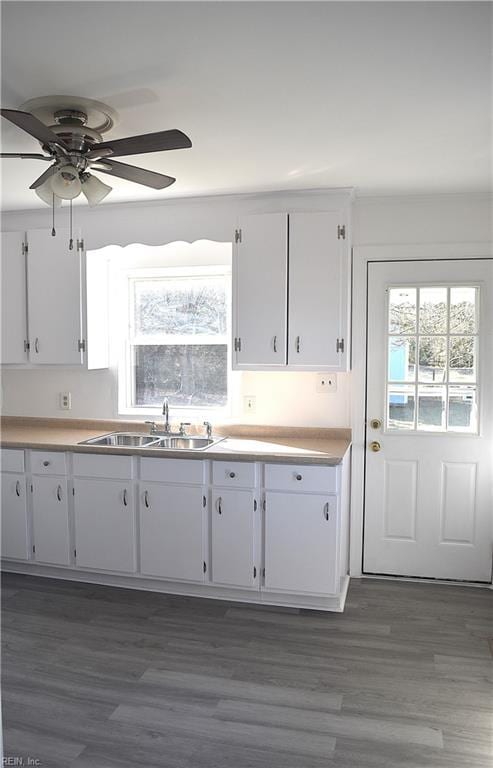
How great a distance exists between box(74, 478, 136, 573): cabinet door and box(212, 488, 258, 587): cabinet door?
54cm

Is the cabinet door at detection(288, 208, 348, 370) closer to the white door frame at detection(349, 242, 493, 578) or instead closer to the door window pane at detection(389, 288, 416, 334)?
the white door frame at detection(349, 242, 493, 578)

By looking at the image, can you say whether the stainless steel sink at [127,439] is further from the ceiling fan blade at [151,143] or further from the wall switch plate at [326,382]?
the ceiling fan blade at [151,143]

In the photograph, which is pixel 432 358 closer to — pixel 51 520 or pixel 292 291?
pixel 292 291

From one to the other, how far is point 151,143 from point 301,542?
2216mm

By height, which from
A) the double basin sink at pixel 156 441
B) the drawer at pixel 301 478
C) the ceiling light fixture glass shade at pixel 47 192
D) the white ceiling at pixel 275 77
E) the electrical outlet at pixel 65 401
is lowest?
the drawer at pixel 301 478

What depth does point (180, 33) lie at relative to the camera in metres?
1.81

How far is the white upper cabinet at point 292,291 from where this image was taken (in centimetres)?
351

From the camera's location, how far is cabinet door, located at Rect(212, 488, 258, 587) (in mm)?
3381

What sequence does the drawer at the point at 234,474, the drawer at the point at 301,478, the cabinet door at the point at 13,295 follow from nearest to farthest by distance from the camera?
the drawer at the point at 301,478, the drawer at the point at 234,474, the cabinet door at the point at 13,295

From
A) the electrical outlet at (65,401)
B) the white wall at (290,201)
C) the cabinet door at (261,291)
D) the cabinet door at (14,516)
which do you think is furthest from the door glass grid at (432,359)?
the cabinet door at (14,516)

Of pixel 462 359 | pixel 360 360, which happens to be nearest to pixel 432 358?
pixel 462 359

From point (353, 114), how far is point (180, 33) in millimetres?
872

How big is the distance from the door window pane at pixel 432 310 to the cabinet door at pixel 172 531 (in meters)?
1.73

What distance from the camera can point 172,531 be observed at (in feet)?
11.5
